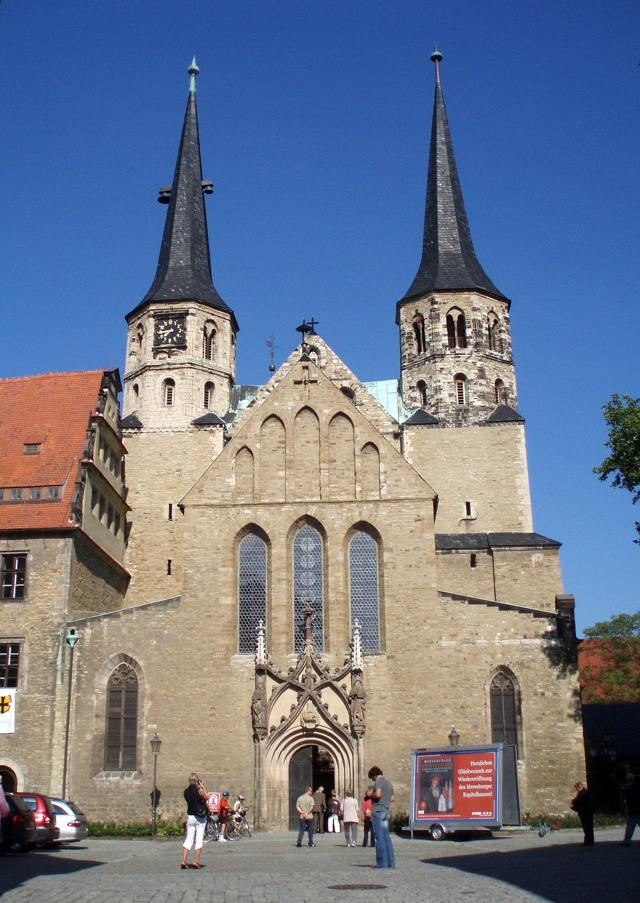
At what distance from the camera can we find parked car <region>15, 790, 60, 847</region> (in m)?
20.7

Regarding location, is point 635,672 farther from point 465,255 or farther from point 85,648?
point 85,648

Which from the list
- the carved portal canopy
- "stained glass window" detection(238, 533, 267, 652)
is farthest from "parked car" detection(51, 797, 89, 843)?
"stained glass window" detection(238, 533, 267, 652)

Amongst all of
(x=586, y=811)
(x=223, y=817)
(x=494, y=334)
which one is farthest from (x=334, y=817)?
(x=494, y=334)

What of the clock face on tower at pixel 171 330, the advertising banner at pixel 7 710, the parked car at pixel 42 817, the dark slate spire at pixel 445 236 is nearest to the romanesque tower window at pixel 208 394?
the clock face on tower at pixel 171 330

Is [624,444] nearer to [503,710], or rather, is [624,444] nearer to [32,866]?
[503,710]

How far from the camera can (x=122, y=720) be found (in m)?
30.0

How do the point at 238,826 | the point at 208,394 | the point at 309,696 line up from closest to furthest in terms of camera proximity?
the point at 238,826, the point at 309,696, the point at 208,394

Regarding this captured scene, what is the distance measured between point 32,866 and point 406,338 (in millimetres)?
31985

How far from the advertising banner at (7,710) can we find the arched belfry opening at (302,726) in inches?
266

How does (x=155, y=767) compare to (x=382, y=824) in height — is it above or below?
above

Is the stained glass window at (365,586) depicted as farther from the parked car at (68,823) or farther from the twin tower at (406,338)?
the parked car at (68,823)

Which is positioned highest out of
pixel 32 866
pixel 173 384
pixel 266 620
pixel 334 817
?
pixel 173 384

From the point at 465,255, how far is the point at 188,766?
26.5 m

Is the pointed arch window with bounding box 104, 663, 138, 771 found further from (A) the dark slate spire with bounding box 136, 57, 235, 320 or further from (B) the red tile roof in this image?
(A) the dark slate spire with bounding box 136, 57, 235, 320
